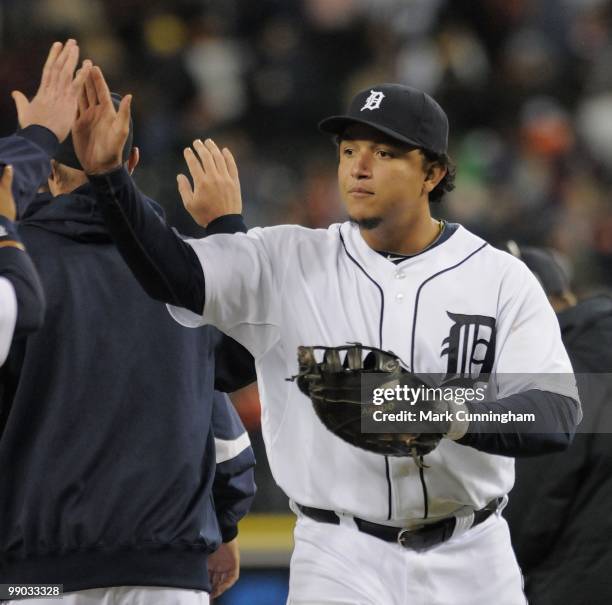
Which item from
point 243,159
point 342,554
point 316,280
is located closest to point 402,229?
point 316,280

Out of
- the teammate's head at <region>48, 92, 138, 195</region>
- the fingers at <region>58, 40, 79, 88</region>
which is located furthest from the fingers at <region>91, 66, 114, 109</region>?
the teammate's head at <region>48, 92, 138, 195</region>

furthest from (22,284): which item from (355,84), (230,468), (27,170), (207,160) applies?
(355,84)

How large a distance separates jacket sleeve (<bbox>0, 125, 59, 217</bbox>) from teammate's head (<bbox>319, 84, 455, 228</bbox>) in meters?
0.75

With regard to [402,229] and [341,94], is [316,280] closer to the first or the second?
[402,229]

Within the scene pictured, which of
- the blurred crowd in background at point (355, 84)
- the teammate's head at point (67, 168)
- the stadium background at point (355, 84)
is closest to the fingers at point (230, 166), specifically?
the teammate's head at point (67, 168)

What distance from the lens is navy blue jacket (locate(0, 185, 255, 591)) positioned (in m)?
3.12

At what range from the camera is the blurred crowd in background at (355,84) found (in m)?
8.84

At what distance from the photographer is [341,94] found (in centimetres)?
943

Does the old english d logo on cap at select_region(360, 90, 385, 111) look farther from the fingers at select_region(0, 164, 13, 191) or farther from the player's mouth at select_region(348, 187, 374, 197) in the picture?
the fingers at select_region(0, 164, 13, 191)

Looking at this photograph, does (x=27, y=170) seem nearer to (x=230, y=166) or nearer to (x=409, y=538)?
(x=230, y=166)

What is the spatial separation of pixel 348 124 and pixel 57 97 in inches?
30.2

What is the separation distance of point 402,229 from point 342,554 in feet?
2.83

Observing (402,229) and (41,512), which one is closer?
(41,512)

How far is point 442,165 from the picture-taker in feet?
11.2
